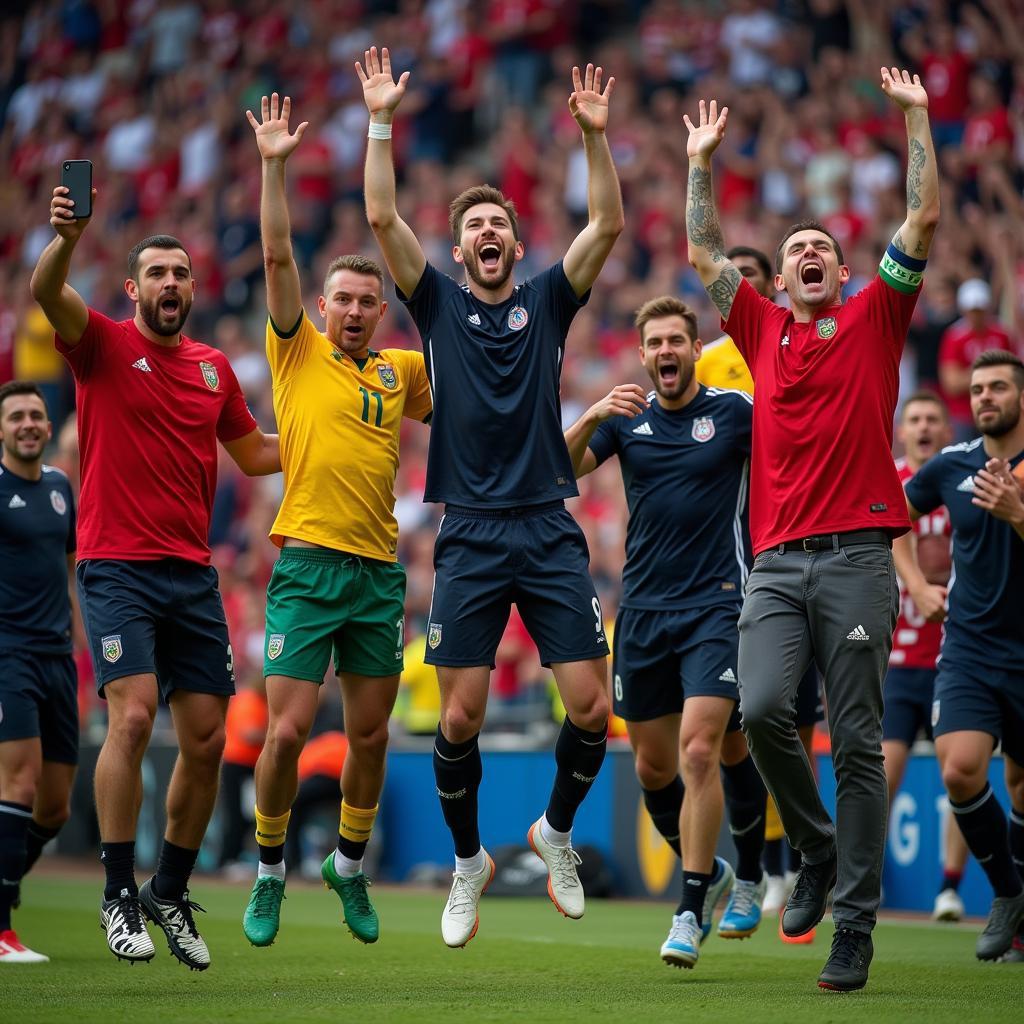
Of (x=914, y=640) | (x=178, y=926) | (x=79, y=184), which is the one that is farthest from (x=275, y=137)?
(x=914, y=640)

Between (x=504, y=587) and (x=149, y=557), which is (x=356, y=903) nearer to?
(x=504, y=587)

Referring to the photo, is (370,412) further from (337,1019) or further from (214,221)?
(214,221)

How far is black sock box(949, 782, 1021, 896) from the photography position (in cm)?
871

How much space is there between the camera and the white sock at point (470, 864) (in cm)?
809

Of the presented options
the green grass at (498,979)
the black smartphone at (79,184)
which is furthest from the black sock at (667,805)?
the black smartphone at (79,184)

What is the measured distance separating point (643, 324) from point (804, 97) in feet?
34.4

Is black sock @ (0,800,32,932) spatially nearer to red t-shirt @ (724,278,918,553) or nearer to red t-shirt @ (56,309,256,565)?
red t-shirt @ (56,309,256,565)

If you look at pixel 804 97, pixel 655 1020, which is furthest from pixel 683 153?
pixel 655 1020

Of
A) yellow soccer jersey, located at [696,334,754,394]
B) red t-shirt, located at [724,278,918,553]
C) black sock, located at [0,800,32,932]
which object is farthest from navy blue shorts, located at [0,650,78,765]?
red t-shirt, located at [724,278,918,553]

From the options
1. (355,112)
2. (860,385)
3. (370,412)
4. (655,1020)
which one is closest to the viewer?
(655,1020)

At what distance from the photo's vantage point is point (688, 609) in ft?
28.9

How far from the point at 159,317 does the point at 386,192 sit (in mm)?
1218

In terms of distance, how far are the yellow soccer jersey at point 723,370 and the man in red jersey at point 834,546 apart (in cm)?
215

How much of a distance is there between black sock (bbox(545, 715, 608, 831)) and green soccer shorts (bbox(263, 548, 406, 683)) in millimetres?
892
